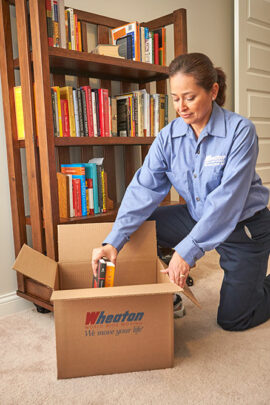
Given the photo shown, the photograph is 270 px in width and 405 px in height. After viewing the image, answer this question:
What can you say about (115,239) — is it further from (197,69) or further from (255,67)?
(255,67)

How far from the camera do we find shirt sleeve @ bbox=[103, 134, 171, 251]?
56.3 inches

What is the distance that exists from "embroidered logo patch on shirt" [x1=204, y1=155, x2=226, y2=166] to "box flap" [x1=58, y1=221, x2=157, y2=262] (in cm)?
33

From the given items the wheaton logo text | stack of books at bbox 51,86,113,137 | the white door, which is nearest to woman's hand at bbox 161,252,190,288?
the wheaton logo text

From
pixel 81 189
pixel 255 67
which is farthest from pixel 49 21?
pixel 255 67

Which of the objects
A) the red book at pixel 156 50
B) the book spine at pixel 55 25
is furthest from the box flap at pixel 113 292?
→ the red book at pixel 156 50

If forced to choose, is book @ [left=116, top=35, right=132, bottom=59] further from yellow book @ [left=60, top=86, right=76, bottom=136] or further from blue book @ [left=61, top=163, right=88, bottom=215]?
blue book @ [left=61, top=163, right=88, bottom=215]

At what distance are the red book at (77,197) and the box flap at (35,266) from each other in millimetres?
374

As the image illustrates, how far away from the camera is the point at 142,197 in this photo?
1522 mm

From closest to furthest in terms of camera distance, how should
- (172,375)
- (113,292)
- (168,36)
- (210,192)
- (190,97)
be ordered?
(113,292)
(172,375)
(190,97)
(210,192)
(168,36)

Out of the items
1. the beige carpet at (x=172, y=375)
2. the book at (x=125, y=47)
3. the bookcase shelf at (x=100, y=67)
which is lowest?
the beige carpet at (x=172, y=375)

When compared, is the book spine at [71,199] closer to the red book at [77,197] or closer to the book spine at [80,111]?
the red book at [77,197]

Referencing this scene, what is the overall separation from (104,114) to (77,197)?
42cm

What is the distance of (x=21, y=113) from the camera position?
167cm

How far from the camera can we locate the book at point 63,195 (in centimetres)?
170
